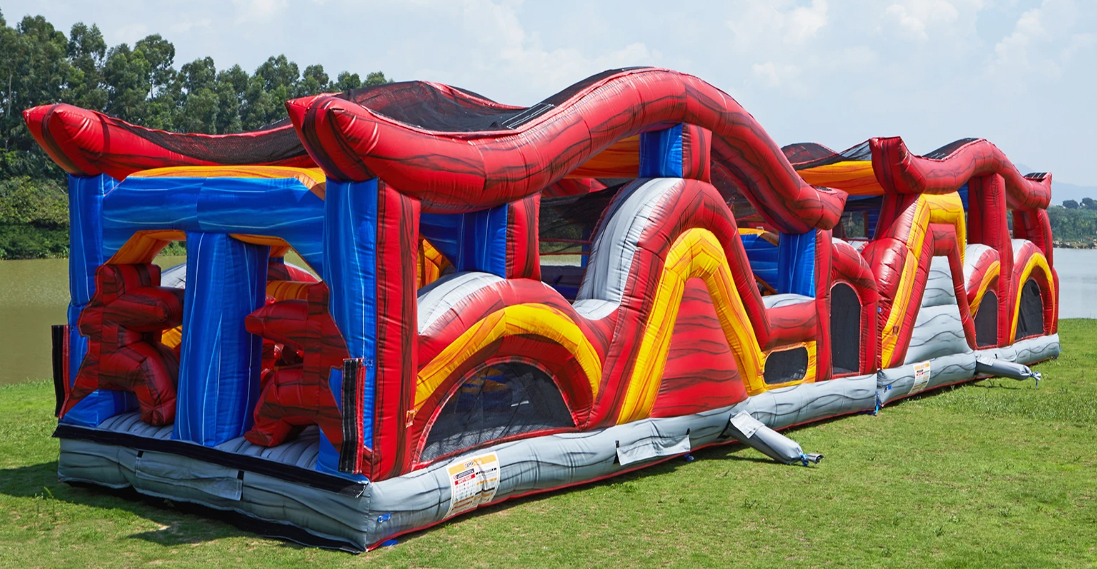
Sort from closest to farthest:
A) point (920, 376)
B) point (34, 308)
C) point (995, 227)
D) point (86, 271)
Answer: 1. point (86, 271)
2. point (920, 376)
3. point (995, 227)
4. point (34, 308)

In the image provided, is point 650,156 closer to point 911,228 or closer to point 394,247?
point 394,247

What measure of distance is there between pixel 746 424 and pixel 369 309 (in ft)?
12.8

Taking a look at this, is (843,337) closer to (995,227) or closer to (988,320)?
(988,320)

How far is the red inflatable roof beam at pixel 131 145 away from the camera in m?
6.64

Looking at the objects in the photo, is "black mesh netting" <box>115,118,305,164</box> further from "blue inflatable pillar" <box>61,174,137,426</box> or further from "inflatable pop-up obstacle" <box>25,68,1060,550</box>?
"blue inflatable pillar" <box>61,174,137,426</box>

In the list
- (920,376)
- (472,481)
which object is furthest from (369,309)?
(920,376)

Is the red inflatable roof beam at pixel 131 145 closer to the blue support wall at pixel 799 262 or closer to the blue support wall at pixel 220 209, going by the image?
the blue support wall at pixel 220 209

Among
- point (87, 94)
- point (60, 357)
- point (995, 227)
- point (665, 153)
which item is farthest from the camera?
point (87, 94)

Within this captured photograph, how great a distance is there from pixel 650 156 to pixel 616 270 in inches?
47.7

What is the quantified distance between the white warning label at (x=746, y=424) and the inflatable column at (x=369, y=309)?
353 cm

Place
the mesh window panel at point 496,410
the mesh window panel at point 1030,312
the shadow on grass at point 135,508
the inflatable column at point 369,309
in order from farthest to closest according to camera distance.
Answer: the mesh window panel at point 1030,312 < the mesh window panel at point 496,410 < the shadow on grass at point 135,508 < the inflatable column at point 369,309

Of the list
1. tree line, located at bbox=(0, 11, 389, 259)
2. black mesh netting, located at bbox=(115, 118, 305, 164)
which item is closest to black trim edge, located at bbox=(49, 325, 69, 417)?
black mesh netting, located at bbox=(115, 118, 305, 164)

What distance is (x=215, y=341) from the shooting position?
241 inches

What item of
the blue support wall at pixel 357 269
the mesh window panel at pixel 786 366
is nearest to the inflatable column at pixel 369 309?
the blue support wall at pixel 357 269
